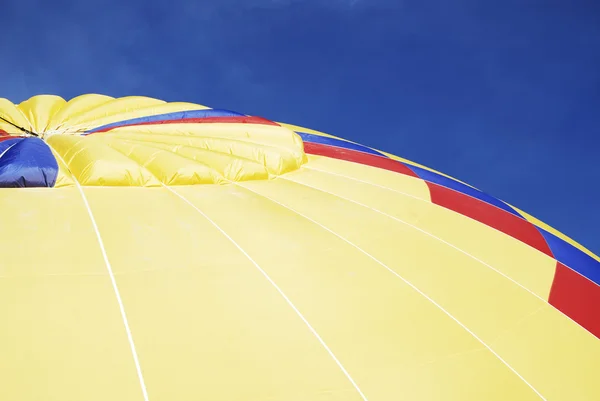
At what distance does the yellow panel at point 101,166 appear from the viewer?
599 cm

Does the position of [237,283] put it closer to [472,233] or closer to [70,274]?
[70,274]

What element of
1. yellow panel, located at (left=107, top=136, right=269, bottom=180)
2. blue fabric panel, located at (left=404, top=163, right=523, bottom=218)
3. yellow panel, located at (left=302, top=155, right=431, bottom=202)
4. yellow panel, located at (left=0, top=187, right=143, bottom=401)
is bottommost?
yellow panel, located at (left=0, top=187, right=143, bottom=401)

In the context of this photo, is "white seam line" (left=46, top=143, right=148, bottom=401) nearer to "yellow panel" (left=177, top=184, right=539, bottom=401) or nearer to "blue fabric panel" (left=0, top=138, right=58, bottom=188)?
"blue fabric panel" (left=0, top=138, right=58, bottom=188)

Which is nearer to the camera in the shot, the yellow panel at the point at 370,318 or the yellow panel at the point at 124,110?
the yellow panel at the point at 370,318

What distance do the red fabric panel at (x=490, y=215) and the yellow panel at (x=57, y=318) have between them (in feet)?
18.8

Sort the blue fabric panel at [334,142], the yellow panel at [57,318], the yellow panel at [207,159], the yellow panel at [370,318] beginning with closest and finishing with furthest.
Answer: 1. the yellow panel at [57,318]
2. the yellow panel at [370,318]
3. the yellow panel at [207,159]
4. the blue fabric panel at [334,142]

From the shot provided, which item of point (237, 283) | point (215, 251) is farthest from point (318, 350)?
point (215, 251)

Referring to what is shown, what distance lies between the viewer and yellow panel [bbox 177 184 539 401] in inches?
168

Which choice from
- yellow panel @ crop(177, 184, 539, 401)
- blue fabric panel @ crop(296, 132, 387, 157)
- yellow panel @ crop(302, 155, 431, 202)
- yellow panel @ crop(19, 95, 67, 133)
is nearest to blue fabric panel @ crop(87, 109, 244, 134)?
yellow panel @ crop(19, 95, 67, 133)

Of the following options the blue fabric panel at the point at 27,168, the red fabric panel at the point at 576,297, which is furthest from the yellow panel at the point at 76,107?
the red fabric panel at the point at 576,297

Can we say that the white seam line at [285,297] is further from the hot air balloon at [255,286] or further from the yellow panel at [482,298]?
the yellow panel at [482,298]

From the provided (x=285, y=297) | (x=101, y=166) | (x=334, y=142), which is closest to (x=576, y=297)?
(x=285, y=297)

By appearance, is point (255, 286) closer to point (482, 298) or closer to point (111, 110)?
point (482, 298)

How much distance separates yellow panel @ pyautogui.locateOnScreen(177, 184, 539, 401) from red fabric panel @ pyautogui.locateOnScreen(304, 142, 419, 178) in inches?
149
